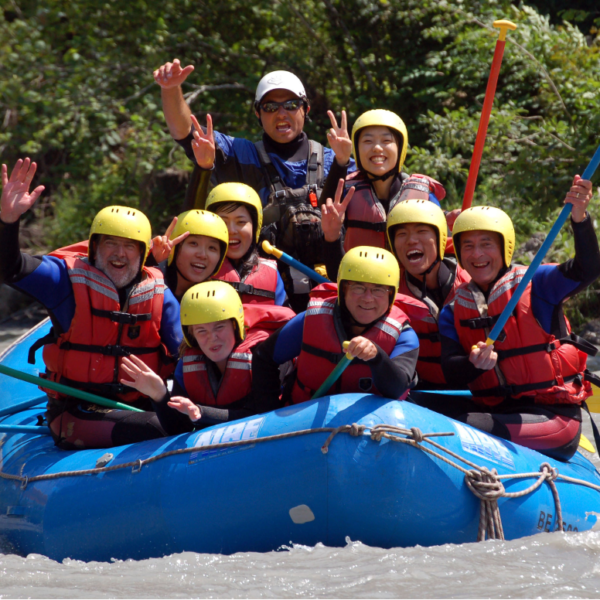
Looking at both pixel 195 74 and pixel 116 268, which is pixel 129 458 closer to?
pixel 116 268

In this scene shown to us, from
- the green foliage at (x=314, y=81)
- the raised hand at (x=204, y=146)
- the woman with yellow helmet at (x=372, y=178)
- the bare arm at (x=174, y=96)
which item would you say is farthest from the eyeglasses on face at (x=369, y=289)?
the green foliage at (x=314, y=81)

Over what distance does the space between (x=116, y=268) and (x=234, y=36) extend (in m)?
6.43

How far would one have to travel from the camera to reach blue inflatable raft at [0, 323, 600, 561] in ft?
9.45

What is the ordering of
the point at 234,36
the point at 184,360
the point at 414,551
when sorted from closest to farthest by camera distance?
the point at 414,551, the point at 184,360, the point at 234,36

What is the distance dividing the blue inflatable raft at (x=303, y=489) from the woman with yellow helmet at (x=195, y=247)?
0.95 meters

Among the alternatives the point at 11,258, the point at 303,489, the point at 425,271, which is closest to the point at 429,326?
the point at 425,271

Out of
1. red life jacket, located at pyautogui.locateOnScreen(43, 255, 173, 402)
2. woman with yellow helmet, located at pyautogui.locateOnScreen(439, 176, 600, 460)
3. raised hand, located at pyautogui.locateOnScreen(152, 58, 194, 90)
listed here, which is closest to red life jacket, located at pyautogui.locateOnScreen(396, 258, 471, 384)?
woman with yellow helmet, located at pyautogui.locateOnScreen(439, 176, 600, 460)

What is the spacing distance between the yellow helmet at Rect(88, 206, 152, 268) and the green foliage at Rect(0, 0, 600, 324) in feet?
14.2

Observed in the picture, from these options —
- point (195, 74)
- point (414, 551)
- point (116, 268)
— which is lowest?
point (414, 551)

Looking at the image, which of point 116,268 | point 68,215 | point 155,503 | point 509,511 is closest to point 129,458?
point 155,503

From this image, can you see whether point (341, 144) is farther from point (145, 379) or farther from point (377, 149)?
point (145, 379)

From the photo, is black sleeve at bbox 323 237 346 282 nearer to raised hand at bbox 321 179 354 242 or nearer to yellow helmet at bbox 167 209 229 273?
raised hand at bbox 321 179 354 242

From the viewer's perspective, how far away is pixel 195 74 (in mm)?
9047

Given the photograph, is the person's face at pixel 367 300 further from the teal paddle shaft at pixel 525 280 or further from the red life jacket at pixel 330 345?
the teal paddle shaft at pixel 525 280
